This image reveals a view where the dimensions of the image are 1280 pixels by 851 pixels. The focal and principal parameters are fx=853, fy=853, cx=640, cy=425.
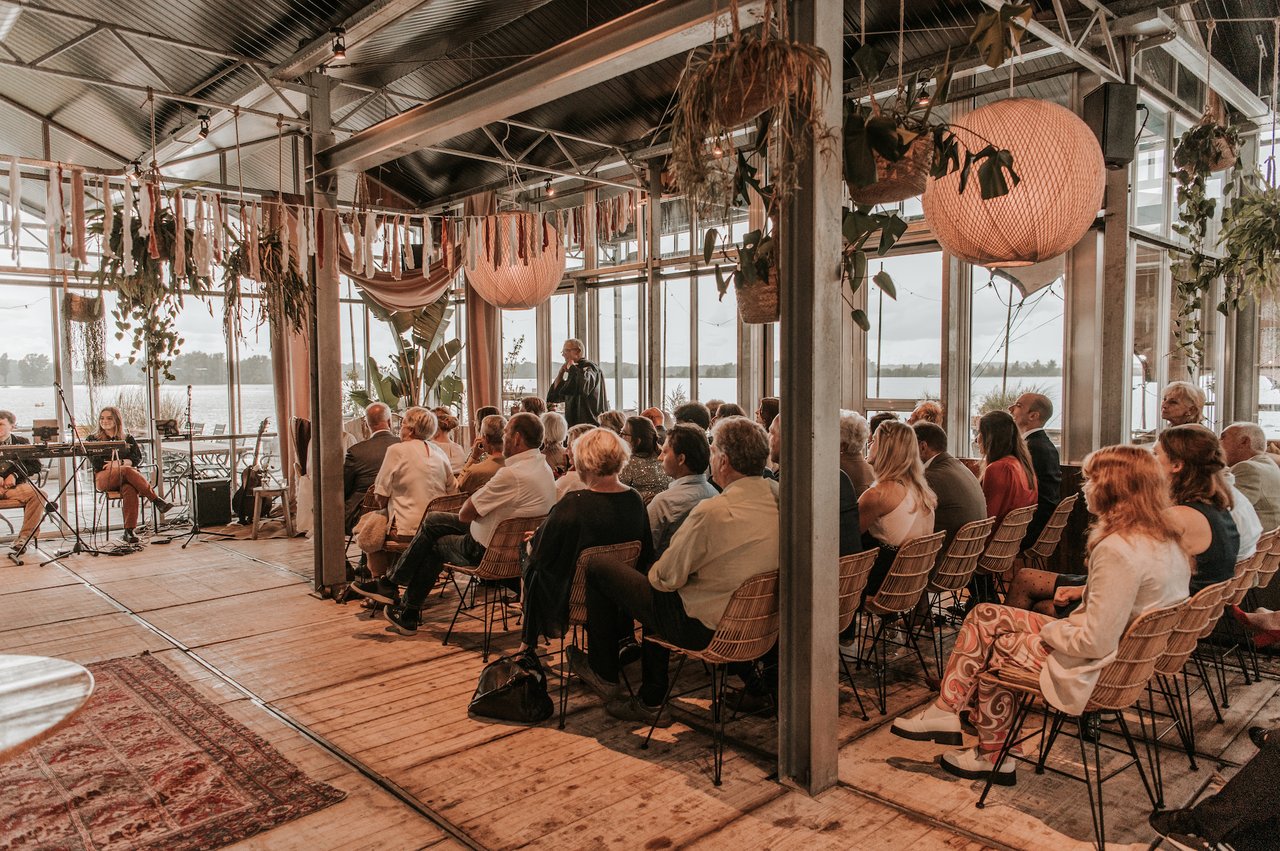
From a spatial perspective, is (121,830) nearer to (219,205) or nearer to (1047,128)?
(219,205)

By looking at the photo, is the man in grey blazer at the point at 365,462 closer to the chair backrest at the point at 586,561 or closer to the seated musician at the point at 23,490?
the chair backrest at the point at 586,561

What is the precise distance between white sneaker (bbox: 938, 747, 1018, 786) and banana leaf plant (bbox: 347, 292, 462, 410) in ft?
25.1

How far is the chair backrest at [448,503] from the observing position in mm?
4965

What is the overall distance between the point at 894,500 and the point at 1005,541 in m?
0.86

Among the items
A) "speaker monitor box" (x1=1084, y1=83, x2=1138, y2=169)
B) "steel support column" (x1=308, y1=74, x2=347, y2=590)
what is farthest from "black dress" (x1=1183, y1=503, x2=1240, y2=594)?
"steel support column" (x1=308, y1=74, x2=347, y2=590)

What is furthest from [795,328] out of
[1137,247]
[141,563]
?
[141,563]

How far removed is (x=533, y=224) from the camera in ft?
20.3

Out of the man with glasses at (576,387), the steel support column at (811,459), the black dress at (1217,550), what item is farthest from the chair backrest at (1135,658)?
the man with glasses at (576,387)

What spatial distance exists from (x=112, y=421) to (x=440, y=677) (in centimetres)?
576

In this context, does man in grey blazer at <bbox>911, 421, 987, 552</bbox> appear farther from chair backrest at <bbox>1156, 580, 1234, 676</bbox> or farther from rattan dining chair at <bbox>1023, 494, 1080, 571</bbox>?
chair backrest at <bbox>1156, 580, 1234, 676</bbox>

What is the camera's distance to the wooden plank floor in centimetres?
279

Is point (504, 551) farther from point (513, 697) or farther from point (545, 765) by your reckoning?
point (545, 765)

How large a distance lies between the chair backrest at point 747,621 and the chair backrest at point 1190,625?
1.29 meters

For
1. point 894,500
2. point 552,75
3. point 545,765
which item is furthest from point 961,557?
point 552,75
